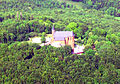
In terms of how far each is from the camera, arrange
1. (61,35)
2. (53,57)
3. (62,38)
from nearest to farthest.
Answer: (53,57) → (62,38) → (61,35)

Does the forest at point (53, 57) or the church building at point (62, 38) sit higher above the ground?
the church building at point (62, 38)

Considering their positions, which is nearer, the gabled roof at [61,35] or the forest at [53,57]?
the forest at [53,57]

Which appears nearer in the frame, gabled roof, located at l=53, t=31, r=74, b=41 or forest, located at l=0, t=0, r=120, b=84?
forest, located at l=0, t=0, r=120, b=84

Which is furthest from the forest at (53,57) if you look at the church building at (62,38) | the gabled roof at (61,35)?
the gabled roof at (61,35)

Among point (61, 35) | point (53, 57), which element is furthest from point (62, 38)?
point (53, 57)

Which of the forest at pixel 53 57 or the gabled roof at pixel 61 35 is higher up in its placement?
the gabled roof at pixel 61 35

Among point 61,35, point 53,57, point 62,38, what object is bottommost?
point 53,57

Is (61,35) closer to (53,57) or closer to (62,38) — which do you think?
(62,38)

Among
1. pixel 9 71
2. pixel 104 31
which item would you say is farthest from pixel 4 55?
pixel 104 31

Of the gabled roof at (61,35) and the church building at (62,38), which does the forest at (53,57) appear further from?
the gabled roof at (61,35)

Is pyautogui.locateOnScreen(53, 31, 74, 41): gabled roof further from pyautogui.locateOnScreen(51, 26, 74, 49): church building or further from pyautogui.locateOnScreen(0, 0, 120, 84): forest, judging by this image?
pyautogui.locateOnScreen(0, 0, 120, 84): forest

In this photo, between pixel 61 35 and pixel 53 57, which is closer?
pixel 53 57

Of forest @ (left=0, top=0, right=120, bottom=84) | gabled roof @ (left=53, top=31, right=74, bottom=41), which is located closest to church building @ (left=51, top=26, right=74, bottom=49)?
gabled roof @ (left=53, top=31, right=74, bottom=41)
